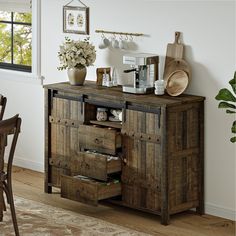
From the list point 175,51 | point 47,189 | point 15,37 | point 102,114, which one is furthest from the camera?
point 15,37

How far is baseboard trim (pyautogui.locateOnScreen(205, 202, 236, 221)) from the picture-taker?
16.9ft

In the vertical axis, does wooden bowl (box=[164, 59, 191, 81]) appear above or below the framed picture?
below

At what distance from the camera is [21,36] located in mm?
6586

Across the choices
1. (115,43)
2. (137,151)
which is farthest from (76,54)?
(137,151)

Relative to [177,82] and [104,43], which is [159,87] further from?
[104,43]

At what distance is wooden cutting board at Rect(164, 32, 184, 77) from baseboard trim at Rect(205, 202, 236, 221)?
41.7 inches

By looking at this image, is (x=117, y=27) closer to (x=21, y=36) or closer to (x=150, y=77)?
(x=150, y=77)

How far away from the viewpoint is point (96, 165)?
5.21 meters

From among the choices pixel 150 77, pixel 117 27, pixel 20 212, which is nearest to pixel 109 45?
pixel 117 27

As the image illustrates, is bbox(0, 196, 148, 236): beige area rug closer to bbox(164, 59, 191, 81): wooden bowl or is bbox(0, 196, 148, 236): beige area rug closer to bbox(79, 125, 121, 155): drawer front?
bbox(79, 125, 121, 155): drawer front

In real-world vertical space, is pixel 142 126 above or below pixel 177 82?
below

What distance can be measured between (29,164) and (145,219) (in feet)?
5.57

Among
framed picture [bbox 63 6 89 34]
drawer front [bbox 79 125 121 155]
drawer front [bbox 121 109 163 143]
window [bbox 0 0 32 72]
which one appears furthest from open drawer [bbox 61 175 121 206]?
window [bbox 0 0 32 72]

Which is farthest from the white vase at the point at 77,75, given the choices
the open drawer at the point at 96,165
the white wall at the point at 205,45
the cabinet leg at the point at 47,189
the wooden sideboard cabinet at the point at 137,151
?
the cabinet leg at the point at 47,189
